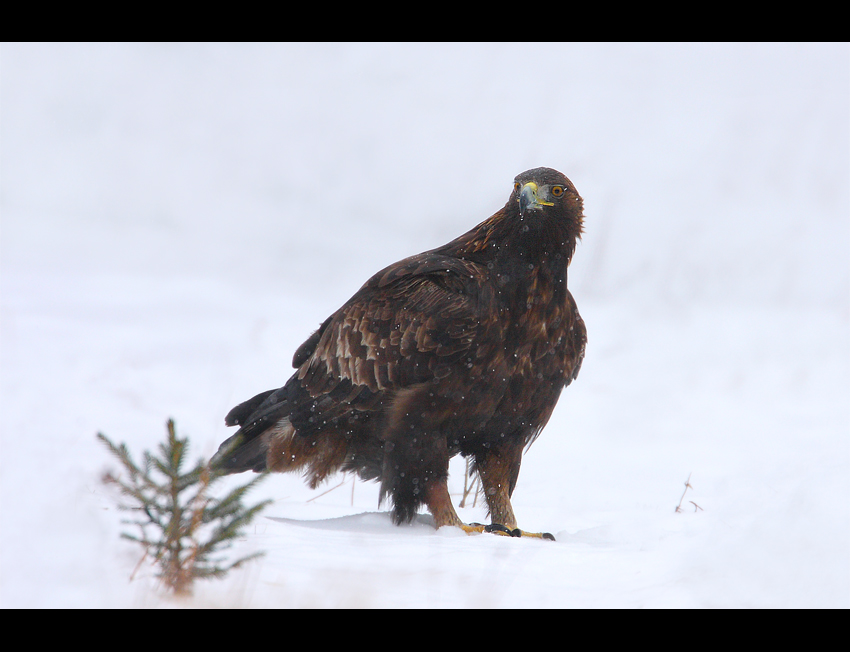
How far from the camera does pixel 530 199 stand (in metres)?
4.92

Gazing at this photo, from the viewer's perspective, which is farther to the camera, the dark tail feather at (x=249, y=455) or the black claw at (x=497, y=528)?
the dark tail feather at (x=249, y=455)

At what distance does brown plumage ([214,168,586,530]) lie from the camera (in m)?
4.82

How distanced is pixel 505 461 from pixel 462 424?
1.85 ft

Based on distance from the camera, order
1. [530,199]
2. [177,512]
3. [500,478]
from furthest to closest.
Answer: [500,478] < [530,199] < [177,512]

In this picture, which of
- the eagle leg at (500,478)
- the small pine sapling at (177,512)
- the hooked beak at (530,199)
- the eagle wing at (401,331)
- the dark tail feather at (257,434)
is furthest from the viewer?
the dark tail feather at (257,434)

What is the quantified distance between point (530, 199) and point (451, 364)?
3.71 ft


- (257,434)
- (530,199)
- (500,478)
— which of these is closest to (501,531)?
(500,478)

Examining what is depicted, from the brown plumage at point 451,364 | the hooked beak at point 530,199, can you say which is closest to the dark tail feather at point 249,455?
the brown plumage at point 451,364

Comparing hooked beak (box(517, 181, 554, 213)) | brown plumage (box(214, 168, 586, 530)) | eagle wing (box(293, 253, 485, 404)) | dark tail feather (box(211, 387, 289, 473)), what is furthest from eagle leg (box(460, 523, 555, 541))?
hooked beak (box(517, 181, 554, 213))

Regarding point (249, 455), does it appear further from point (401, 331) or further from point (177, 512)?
point (177, 512)

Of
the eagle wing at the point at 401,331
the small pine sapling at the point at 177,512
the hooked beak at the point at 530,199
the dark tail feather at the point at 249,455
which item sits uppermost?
the hooked beak at the point at 530,199

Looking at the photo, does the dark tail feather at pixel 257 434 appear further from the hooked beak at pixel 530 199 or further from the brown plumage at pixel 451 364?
the hooked beak at pixel 530 199

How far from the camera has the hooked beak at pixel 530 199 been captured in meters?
4.91

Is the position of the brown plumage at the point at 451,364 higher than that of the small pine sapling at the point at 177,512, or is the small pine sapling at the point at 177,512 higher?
the brown plumage at the point at 451,364
